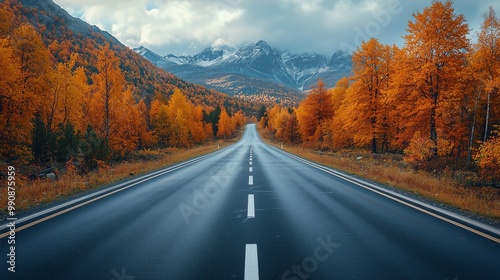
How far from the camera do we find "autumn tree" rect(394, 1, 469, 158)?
17953mm

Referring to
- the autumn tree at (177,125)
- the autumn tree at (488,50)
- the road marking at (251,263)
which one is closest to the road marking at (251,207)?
the road marking at (251,263)

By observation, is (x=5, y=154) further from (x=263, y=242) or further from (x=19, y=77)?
(x=263, y=242)

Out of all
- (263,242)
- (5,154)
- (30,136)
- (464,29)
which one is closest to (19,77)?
(30,136)

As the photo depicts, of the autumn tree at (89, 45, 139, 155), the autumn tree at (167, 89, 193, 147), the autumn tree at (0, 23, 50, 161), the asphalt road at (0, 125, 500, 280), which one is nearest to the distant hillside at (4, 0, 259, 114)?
the autumn tree at (167, 89, 193, 147)

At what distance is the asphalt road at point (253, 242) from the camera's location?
355 cm

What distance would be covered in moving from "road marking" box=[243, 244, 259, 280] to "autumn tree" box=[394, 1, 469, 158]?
18.9 meters

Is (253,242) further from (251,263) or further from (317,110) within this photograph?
(317,110)

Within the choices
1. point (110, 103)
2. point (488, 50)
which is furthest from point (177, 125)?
point (488, 50)

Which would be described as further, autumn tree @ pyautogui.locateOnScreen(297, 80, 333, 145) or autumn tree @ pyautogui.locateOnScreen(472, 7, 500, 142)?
autumn tree @ pyautogui.locateOnScreen(297, 80, 333, 145)

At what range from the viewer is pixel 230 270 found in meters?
3.56

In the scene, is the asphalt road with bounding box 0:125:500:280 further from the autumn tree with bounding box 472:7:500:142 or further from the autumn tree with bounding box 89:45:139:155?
the autumn tree with bounding box 89:45:139:155

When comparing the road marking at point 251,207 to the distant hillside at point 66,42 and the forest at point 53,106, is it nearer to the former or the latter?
the forest at point 53,106

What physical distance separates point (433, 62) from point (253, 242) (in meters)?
19.7

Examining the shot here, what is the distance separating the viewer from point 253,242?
4531mm
